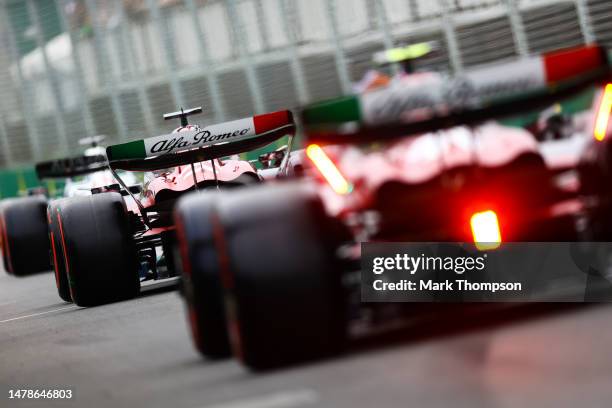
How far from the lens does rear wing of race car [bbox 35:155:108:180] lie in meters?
17.6

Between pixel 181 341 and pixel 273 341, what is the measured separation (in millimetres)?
2167

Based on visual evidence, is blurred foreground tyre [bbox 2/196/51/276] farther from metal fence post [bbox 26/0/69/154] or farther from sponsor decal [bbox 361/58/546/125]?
metal fence post [bbox 26/0/69/154]

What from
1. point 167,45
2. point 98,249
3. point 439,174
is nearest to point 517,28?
point 167,45

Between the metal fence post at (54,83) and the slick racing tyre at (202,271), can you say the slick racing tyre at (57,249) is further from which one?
the metal fence post at (54,83)

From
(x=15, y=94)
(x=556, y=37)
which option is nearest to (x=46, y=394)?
(x=556, y=37)

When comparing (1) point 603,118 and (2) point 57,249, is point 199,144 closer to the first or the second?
(2) point 57,249

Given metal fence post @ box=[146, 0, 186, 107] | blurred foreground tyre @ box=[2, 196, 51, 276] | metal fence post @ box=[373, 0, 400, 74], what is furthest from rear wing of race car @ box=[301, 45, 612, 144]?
metal fence post @ box=[146, 0, 186, 107]

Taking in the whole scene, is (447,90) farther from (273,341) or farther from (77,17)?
(77,17)

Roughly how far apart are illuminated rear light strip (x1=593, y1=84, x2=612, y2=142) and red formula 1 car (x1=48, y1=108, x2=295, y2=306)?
498 cm

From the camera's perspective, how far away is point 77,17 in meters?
31.0

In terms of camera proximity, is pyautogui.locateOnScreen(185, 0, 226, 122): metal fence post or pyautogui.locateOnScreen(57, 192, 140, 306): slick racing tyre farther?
pyautogui.locateOnScreen(185, 0, 226, 122): metal fence post

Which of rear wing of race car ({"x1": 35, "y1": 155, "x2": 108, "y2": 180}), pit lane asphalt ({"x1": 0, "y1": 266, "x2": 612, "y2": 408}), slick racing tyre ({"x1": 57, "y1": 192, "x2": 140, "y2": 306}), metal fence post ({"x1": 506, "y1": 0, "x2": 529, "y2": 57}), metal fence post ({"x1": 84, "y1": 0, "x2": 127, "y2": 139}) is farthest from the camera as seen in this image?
metal fence post ({"x1": 84, "y1": 0, "x2": 127, "y2": 139})

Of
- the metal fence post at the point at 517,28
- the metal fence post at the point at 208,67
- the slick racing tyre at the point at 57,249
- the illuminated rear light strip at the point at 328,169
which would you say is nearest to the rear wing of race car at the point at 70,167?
the slick racing tyre at the point at 57,249

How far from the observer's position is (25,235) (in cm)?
1927
